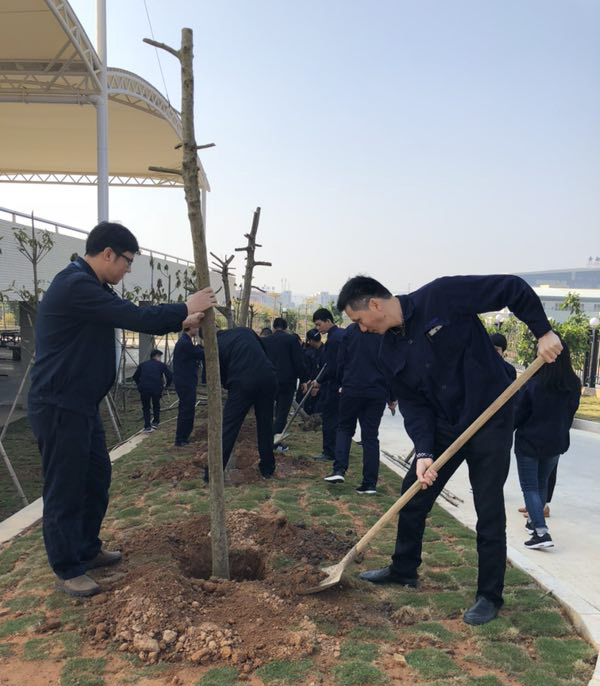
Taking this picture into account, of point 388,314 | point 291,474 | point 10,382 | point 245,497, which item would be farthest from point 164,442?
point 10,382

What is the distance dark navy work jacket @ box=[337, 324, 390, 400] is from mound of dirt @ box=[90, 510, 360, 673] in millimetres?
1867

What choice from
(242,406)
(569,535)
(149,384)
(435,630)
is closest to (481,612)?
(435,630)

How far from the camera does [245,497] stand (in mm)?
5375

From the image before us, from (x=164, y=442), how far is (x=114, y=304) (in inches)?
214

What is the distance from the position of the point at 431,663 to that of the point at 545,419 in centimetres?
253

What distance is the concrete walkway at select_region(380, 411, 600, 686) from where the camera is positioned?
10.6ft

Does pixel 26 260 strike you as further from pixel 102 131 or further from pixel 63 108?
pixel 63 108

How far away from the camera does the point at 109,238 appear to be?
3293 millimetres

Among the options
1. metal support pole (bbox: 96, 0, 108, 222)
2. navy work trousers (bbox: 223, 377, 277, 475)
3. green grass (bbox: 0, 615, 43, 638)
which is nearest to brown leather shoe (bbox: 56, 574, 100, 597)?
green grass (bbox: 0, 615, 43, 638)

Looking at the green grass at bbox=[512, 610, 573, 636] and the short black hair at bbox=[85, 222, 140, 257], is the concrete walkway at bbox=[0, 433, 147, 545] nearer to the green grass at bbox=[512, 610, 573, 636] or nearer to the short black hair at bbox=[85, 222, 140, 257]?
the short black hair at bbox=[85, 222, 140, 257]

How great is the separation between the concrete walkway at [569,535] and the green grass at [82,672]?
7.01 feet

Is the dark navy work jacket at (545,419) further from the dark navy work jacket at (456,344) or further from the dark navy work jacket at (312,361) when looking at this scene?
the dark navy work jacket at (312,361)

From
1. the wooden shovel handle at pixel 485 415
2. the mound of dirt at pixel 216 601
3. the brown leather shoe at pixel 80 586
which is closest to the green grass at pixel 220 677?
the mound of dirt at pixel 216 601

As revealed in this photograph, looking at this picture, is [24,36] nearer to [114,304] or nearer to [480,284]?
[114,304]
